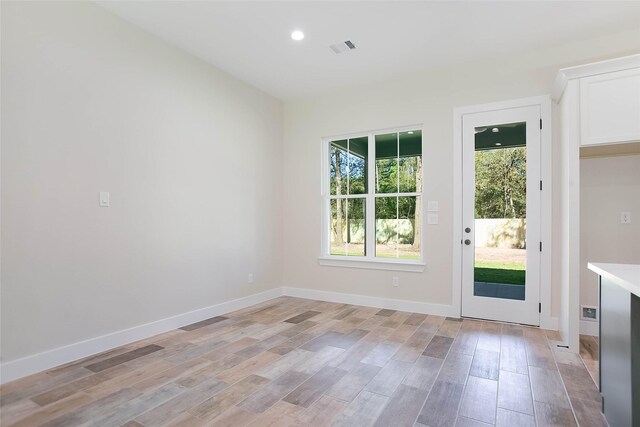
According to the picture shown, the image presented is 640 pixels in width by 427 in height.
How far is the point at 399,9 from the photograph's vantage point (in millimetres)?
2992

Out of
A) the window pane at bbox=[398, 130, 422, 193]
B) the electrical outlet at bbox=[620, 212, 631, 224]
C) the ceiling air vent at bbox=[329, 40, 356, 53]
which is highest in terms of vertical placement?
the ceiling air vent at bbox=[329, 40, 356, 53]

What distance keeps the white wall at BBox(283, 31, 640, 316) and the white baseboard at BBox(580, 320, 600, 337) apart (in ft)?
0.81

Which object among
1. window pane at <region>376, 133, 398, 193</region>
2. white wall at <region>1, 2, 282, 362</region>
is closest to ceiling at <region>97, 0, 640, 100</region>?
white wall at <region>1, 2, 282, 362</region>

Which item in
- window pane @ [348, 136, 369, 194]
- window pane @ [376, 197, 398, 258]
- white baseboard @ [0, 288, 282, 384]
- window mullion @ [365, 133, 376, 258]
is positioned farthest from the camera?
window pane @ [348, 136, 369, 194]

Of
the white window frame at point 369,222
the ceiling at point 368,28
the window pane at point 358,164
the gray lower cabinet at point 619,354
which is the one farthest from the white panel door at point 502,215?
the gray lower cabinet at point 619,354

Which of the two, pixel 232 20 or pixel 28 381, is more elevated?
pixel 232 20

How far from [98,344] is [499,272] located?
4.15 m

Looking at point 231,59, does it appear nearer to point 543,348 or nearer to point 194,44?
point 194,44

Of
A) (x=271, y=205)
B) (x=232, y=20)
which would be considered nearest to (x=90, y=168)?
(x=232, y=20)

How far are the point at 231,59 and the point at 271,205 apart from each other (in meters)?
2.07

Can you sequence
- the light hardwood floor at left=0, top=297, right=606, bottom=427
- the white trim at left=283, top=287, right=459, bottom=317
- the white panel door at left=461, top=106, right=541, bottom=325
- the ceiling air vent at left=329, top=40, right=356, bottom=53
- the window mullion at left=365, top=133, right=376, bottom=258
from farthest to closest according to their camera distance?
the window mullion at left=365, top=133, right=376, bottom=258 < the white trim at left=283, top=287, right=459, bottom=317 < the white panel door at left=461, top=106, right=541, bottom=325 < the ceiling air vent at left=329, top=40, right=356, bottom=53 < the light hardwood floor at left=0, top=297, right=606, bottom=427

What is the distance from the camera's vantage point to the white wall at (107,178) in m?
2.49

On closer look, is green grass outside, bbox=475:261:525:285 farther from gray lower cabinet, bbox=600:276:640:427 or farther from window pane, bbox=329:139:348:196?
window pane, bbox=329:139:348:196

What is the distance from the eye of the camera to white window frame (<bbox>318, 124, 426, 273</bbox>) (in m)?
4.36
